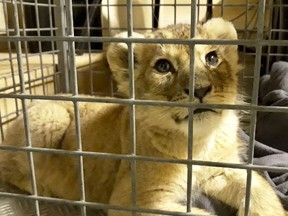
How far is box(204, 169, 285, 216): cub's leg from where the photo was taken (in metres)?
1.15

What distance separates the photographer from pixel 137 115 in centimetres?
129

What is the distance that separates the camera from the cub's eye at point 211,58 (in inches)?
47.9

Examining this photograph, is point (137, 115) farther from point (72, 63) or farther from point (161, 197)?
point (72, 63)

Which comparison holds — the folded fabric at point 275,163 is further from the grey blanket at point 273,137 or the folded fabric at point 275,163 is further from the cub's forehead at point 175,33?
the cub's forehead at point 175,33

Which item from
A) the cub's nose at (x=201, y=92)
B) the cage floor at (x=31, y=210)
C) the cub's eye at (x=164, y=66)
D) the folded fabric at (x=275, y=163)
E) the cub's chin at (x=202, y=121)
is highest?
the cub's eye at (x=164, y=66)

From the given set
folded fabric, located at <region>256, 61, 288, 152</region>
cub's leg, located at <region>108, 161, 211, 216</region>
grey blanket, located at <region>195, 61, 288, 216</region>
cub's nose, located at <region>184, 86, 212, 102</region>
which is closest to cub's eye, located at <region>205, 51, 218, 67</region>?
cub's nose, located at <region>184, 86, 212, 102</region>

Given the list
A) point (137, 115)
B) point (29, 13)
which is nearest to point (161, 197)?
point (137, 115)

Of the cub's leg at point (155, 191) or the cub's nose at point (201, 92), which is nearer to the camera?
the cub's nose at point (201, 92)

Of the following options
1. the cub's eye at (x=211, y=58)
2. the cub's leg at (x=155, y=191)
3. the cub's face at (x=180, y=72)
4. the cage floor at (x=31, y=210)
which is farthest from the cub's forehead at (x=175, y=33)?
the cage floor at (x=31, y=210)

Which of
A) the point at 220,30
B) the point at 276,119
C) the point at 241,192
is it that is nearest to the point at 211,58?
the point at 220,30

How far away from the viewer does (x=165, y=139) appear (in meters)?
1.21

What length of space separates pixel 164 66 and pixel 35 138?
0.67 metres

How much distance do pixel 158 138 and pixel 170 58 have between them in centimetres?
28

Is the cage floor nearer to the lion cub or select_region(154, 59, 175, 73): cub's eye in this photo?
the lion cub
